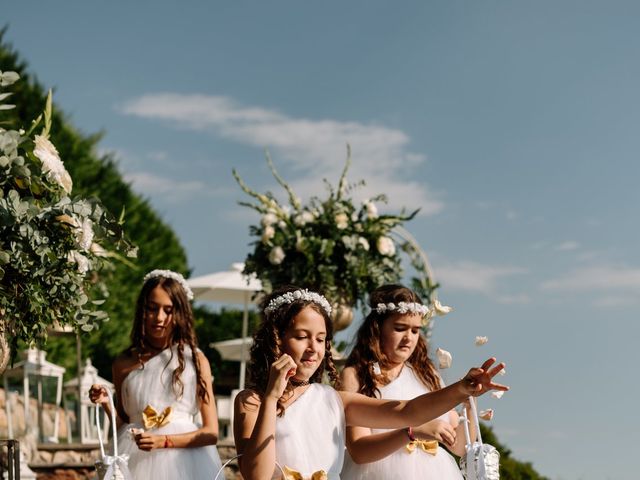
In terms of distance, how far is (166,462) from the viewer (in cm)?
524

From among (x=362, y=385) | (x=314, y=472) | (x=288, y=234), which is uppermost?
(x=288, y=234)

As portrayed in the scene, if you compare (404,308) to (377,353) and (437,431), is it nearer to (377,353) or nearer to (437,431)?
(377,353)

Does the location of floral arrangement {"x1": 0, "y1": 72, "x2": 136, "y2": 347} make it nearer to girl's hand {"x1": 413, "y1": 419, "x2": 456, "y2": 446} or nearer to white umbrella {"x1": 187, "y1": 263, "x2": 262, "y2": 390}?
girl's hand {"x1": 413, "y1": 419, "x2": 456, "y2": 446}

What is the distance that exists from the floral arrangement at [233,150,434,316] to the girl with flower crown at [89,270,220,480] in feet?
12.5

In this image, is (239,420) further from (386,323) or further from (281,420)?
(386,323)

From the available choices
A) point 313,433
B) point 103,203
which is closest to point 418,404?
point 313,433

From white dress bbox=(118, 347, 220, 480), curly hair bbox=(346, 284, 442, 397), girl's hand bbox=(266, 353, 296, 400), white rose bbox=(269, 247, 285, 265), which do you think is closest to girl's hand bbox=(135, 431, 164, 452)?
white dress bbox=(118, 347, 220, 480)

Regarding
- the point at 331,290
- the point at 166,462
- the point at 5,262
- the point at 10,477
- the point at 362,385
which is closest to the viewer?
the point at 5,262

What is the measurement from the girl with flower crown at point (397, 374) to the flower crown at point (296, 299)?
677 millimetres

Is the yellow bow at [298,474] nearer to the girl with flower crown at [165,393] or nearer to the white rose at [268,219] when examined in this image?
the girl with flower crown at [165,393]

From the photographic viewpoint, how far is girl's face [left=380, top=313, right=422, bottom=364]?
488cm

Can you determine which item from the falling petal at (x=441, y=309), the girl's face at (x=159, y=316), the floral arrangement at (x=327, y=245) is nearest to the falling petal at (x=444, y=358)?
the falling petal at (x=441, y=309)

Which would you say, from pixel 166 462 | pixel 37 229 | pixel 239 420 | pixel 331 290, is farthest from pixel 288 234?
pixel 239 420

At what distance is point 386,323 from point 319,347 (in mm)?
1264
